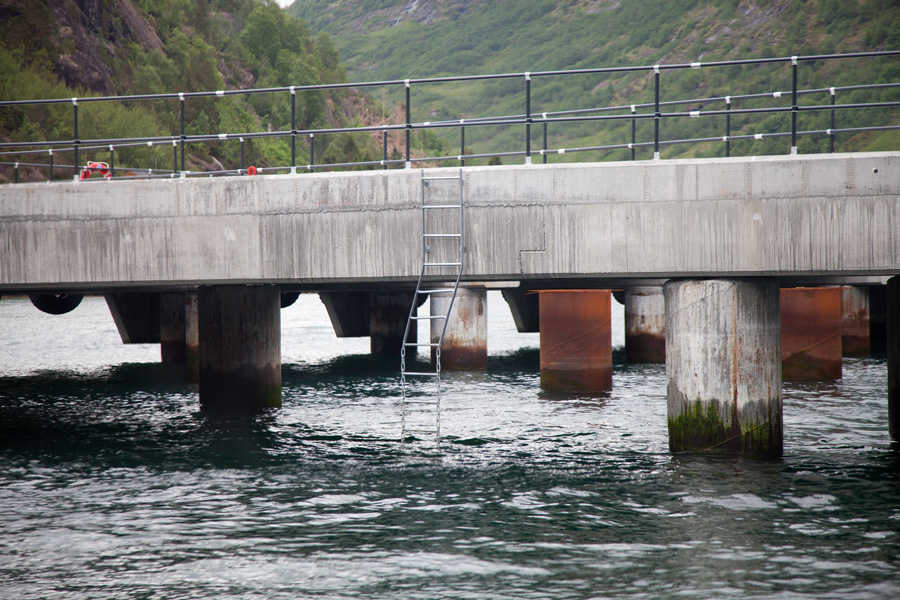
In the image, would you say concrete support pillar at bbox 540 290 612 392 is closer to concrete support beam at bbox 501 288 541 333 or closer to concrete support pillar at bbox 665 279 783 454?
concrete support pillar at bbox 665 279 783 454

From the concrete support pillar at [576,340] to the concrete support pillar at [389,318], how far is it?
46.9ft

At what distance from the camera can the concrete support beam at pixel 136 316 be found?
125ft

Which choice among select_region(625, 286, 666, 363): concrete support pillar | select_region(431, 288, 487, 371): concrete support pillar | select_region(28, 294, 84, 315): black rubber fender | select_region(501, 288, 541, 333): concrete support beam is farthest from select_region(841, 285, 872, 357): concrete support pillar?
select_region(28, 294, 84, 315): black rubber fender

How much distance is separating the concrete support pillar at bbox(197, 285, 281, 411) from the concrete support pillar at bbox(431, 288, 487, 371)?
11.4 meters

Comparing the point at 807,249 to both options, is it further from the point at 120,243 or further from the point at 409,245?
the point at 120,243

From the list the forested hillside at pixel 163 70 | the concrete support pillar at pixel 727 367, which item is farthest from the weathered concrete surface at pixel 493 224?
the forested hillside at pixel 163 70

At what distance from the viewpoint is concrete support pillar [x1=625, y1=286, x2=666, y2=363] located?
1289 inches

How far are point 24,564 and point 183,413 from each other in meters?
11.5

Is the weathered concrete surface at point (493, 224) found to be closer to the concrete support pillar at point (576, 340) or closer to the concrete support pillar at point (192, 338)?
the concrete support pillar at point (576, 340)

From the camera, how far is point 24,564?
9.83 meters

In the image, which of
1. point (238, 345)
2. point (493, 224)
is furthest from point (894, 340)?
point (238, 345)

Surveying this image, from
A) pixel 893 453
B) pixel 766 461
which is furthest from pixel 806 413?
pixel 766 461

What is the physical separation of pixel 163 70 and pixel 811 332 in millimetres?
96585

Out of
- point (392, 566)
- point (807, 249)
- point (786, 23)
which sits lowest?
point (392, 566)
